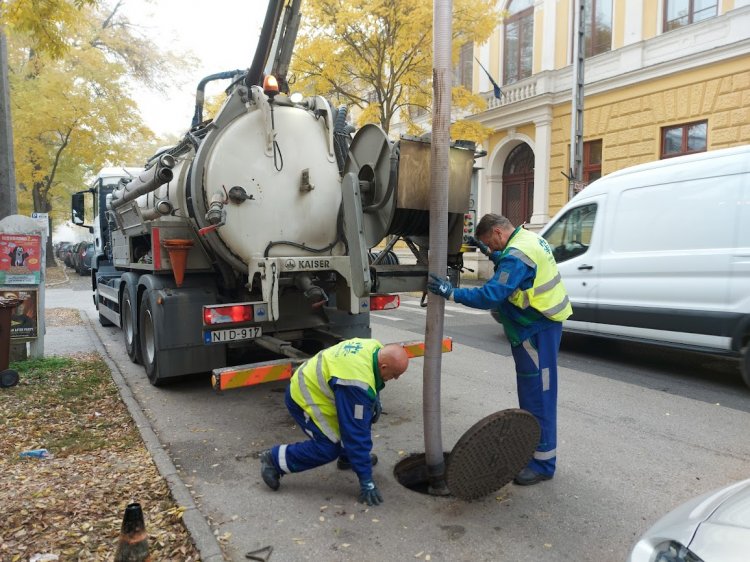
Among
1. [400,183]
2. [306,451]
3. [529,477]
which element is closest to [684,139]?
[400,183]

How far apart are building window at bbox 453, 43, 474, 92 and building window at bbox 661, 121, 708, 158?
767 centimetres

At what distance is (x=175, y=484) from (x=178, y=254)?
2.51 meters

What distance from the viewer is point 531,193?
62.3 feet

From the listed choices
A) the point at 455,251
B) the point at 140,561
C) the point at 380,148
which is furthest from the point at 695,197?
the point at 140,561

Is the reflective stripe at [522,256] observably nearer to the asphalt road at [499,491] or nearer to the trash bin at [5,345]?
the asphalt road at [499,491]

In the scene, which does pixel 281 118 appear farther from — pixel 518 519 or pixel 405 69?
pixel 405 69

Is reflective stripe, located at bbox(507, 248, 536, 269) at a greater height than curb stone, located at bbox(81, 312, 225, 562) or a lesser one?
greater

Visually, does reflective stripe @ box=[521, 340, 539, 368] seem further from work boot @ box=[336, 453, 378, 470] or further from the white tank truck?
the white tank truck

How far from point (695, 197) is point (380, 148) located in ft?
11.3

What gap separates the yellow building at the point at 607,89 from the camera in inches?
522

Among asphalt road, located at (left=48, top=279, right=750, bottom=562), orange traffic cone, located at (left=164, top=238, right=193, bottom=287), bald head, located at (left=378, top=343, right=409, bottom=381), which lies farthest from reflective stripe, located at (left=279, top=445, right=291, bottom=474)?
orange traffic cone, located at (left=164, top=238, right=193, bottom=287)

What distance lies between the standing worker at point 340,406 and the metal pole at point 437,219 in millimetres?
257

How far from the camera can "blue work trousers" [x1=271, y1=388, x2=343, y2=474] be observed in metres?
3.28

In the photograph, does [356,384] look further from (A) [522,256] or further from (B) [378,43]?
(B) [378,43]
